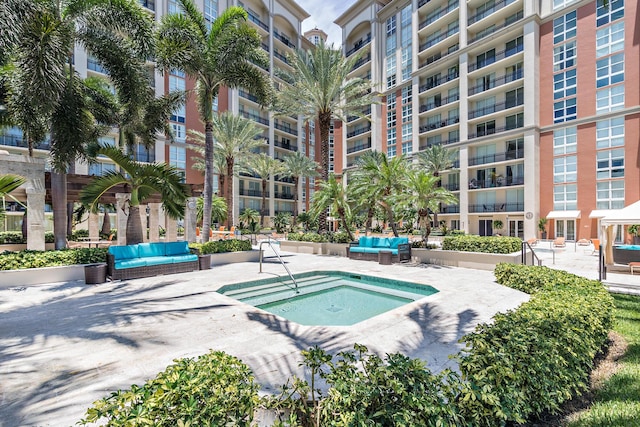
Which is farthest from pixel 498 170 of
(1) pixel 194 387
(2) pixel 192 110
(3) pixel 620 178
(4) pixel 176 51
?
(1) pixel 194 387

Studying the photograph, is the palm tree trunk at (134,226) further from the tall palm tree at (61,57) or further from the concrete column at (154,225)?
the concrete column at (154,225)

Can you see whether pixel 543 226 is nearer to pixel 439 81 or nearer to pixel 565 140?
pixel 565 140

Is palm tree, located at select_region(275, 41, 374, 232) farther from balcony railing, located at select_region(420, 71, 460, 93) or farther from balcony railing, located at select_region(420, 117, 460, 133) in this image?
balcony railing, located at select_region(420, 71, 460, 93)

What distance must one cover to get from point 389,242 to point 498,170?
2658 cm

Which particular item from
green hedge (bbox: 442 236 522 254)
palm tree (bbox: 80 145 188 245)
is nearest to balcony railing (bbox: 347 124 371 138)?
green hedge (bbox: 442 236 522 254)

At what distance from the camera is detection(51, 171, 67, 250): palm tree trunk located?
35.8ft

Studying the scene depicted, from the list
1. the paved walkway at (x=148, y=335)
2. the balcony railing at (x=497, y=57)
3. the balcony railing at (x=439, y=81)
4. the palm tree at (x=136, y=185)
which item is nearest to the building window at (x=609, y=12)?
the balcony railing at (x=497, y=57)

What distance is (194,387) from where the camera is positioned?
2.05m

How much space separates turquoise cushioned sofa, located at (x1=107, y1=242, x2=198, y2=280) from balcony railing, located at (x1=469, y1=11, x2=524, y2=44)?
39.3m

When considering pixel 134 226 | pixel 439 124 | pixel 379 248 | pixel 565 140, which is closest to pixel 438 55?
pixel 439 124

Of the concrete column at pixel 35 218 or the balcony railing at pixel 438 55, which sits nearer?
the concrete column at pixel 35 218

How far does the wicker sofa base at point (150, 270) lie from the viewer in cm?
930

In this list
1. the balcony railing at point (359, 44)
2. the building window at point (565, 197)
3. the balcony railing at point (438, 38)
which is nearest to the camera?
the building window at point (565, 197)

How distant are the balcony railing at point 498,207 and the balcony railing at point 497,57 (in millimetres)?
15631
